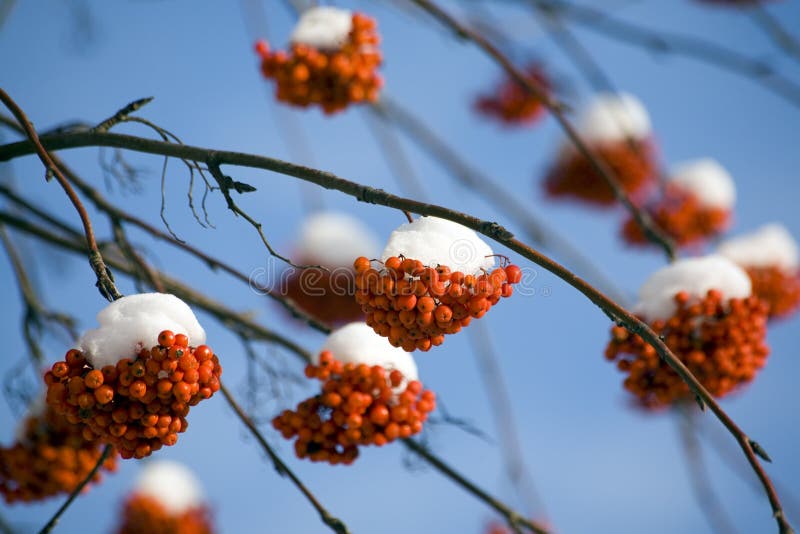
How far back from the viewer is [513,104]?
5051 millimetres

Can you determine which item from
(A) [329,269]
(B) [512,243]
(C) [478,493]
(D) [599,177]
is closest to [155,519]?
(A) [329,269]

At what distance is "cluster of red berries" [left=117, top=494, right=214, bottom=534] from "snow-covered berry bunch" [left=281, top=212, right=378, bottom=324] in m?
1.80

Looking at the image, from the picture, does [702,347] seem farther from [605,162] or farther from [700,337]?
[605,162]

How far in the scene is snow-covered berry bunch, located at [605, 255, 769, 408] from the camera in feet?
7.46

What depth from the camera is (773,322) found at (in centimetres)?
425

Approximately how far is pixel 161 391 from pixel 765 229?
3.79 meters

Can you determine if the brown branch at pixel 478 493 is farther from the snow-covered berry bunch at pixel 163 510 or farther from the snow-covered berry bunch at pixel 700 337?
the snow-covered berry bunch at pixel 163 510

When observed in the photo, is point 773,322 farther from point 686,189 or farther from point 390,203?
point 390,203

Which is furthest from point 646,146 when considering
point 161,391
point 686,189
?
point 161,391

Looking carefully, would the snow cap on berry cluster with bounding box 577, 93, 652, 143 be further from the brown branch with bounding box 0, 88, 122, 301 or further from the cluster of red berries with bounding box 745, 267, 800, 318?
the brown branch with bounding box 0, 88, 122, 301

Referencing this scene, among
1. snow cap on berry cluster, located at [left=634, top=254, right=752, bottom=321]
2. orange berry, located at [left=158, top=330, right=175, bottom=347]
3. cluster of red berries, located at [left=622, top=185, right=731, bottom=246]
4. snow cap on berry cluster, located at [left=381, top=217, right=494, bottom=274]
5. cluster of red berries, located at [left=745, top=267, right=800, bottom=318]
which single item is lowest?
orange berry, located at [left=158, top=330, right=175, bottom=347]

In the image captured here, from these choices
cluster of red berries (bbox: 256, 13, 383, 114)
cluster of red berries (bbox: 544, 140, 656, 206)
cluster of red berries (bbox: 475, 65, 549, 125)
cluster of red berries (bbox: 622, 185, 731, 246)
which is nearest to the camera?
cluster of red berries (bbox: 256, 13, 383, 114)

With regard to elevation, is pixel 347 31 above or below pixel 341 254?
below

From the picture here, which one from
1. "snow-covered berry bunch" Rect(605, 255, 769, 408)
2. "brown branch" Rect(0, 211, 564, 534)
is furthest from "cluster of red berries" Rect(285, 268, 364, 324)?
Result: "snow-covered berry bunch" Rect(605, 255, 769, 408)
